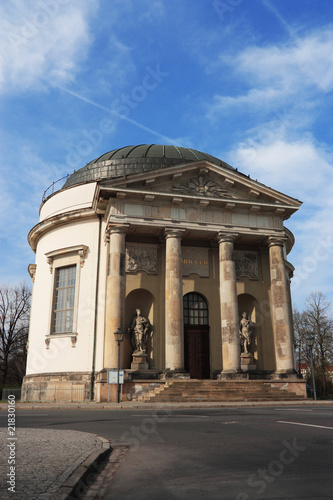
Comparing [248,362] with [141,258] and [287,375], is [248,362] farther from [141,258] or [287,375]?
[141,258]

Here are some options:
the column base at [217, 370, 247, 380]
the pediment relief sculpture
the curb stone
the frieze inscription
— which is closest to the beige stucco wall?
the frieze inscription

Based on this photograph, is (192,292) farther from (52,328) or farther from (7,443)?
(7,443)

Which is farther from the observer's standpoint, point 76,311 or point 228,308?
point 76,311

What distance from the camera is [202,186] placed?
2873cm

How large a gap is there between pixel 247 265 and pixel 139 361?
9.56m

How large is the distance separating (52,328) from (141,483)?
25.4 metres

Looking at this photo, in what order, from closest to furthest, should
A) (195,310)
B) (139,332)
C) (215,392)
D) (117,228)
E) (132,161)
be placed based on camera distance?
(215,392) → (117,228) → (139,332) → (195,310) → (132,161)

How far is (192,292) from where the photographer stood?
2948 cm

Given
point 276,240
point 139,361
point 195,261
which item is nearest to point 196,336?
point 139,361

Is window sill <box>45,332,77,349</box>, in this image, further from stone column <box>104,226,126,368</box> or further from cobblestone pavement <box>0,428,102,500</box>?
cobblestone pavement <box>0,428,102,500</box>

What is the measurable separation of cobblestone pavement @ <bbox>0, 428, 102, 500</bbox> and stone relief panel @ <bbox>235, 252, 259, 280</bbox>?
877 inches

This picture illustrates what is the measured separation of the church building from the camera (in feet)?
86.1

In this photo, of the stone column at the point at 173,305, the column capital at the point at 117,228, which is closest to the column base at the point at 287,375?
the stone column at the point at 173,305

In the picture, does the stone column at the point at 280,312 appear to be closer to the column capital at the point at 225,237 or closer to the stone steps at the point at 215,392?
the stone steps at the point at 215,392
